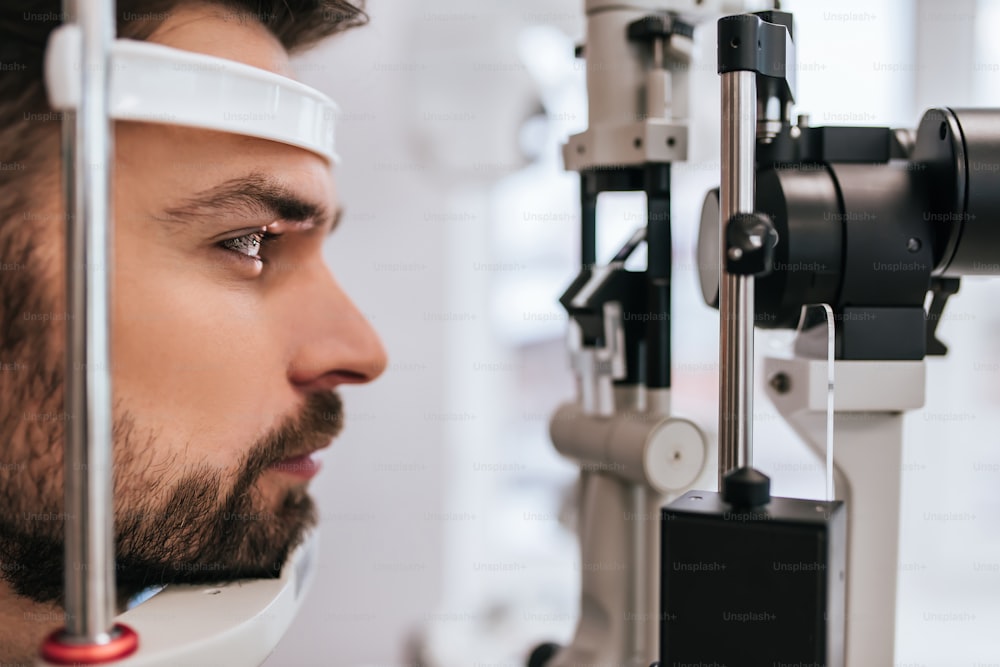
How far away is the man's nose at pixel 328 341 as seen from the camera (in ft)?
2.95

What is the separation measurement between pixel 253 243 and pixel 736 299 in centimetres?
46

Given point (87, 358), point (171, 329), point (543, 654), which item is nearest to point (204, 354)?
point (171, 329)

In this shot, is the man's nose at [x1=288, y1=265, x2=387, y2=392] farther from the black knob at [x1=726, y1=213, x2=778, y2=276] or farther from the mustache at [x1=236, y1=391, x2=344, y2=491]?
the black knob at [x1=726, y1=213, x2=778, y2=276]

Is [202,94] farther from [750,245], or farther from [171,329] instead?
[750,245]

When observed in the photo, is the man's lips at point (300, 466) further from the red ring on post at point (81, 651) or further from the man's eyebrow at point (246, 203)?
the red ring on post at point (81, 651)

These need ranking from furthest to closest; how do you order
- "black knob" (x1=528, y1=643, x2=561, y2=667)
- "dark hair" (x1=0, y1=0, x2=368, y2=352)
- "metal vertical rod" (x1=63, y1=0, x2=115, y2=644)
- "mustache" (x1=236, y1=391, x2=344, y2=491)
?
"black knob" (x1=528, y1=643, x2=561, y2=667) < "mustache" (x1=236, y1=391, x2=344, y2=491) < "dark hair" (x1=0, y1=0, x2=368, y2=352) < "metal vertical rod" (x1=63, y1=0, x2=115, y2=644)

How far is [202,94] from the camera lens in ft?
2.38

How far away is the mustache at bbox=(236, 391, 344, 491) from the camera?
877 mm

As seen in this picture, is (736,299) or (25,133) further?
(25,133)

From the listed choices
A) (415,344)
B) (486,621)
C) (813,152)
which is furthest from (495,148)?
(813,152)

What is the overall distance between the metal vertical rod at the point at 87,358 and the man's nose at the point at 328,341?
359 mm

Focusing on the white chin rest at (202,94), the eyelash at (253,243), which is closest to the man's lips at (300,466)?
the eyelash at (253,243)

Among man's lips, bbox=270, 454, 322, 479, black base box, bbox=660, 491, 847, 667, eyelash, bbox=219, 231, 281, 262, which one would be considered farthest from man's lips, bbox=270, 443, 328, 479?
black base box, bbox=660, 491, 847, 667

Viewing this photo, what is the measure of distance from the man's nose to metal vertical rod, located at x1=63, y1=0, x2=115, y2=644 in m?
0.36
